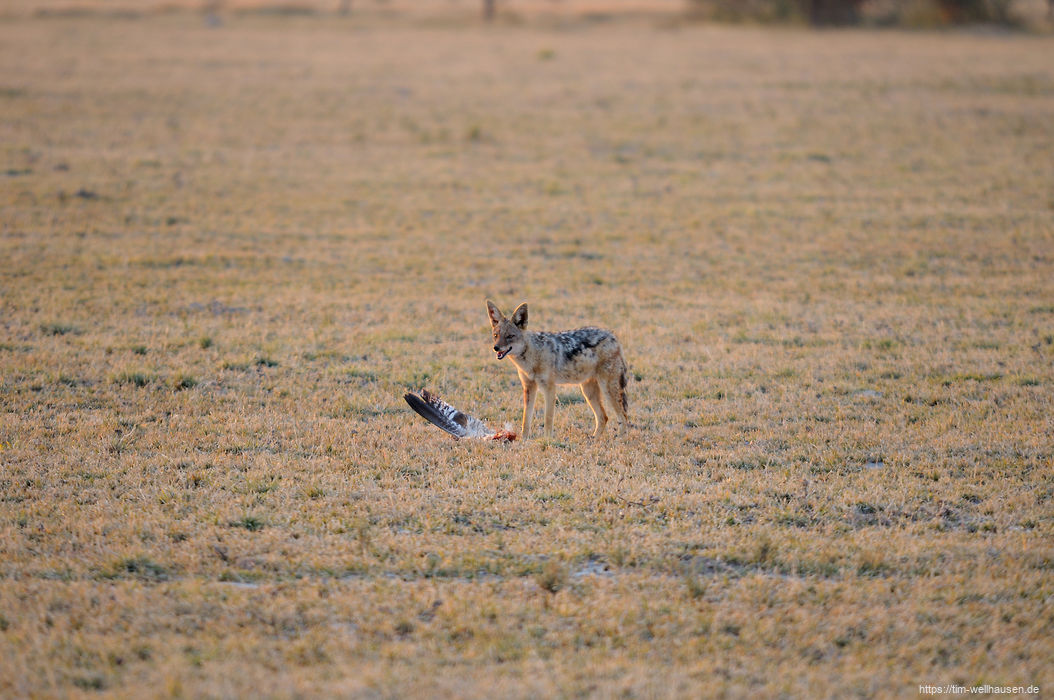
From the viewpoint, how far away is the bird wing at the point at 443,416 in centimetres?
894

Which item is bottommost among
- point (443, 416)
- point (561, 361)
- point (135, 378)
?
point (135, 378)

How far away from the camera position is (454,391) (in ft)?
34.1

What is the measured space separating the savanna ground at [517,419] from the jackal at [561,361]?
1.23ft

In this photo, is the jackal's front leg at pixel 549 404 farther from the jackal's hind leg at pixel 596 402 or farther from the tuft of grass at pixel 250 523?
the tuft of grass at pixel 250 523

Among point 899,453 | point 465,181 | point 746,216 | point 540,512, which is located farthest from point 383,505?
point 465,181

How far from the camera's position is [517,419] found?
9773mm

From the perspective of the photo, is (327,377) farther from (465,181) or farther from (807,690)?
(465,181)

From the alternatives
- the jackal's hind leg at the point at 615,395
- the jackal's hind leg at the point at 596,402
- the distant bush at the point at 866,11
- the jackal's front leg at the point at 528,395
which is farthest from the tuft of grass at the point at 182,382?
the distant bush at the point at 866,11

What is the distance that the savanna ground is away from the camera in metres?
5.83

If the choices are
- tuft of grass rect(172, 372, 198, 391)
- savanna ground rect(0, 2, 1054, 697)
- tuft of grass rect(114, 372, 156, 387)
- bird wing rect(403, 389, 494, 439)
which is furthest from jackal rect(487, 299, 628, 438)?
tuft of grass rect(114, 372, 156, 387)

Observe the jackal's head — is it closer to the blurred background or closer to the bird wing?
the bird wing

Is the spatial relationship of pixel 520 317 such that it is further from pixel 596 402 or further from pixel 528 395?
pixel 596 402

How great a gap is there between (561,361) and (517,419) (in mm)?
1116

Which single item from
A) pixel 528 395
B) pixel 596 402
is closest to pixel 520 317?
pixel 528 395
